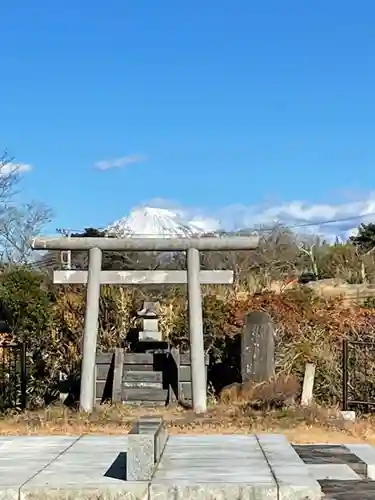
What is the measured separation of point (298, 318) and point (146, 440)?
1071cm

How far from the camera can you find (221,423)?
41.3 ft

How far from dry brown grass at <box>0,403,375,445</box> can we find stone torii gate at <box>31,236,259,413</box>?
27.0 inches

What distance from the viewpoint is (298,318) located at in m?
17.1

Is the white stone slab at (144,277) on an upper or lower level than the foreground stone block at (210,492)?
upper

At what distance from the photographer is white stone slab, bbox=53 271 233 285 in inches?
567

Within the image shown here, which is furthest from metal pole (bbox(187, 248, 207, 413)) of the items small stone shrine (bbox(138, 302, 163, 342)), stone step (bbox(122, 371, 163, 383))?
small stone shrine (bbox(138, 302, 163, 342))

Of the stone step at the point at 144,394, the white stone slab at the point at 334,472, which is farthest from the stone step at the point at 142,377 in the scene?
the white stone slab at the point at 334,472

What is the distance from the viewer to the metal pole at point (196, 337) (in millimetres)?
13930

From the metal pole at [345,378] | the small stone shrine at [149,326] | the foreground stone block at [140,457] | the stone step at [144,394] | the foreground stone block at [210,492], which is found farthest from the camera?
the small stone shrine at [149,326]

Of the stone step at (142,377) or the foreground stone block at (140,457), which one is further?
the stone step at (142,377)

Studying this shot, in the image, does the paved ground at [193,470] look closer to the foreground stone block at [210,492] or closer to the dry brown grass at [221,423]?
the foreground stone block at [210,492]

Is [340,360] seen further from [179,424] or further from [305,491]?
[305,491]

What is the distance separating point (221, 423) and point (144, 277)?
9.96ft

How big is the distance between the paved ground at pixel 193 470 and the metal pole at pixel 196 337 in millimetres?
4438
